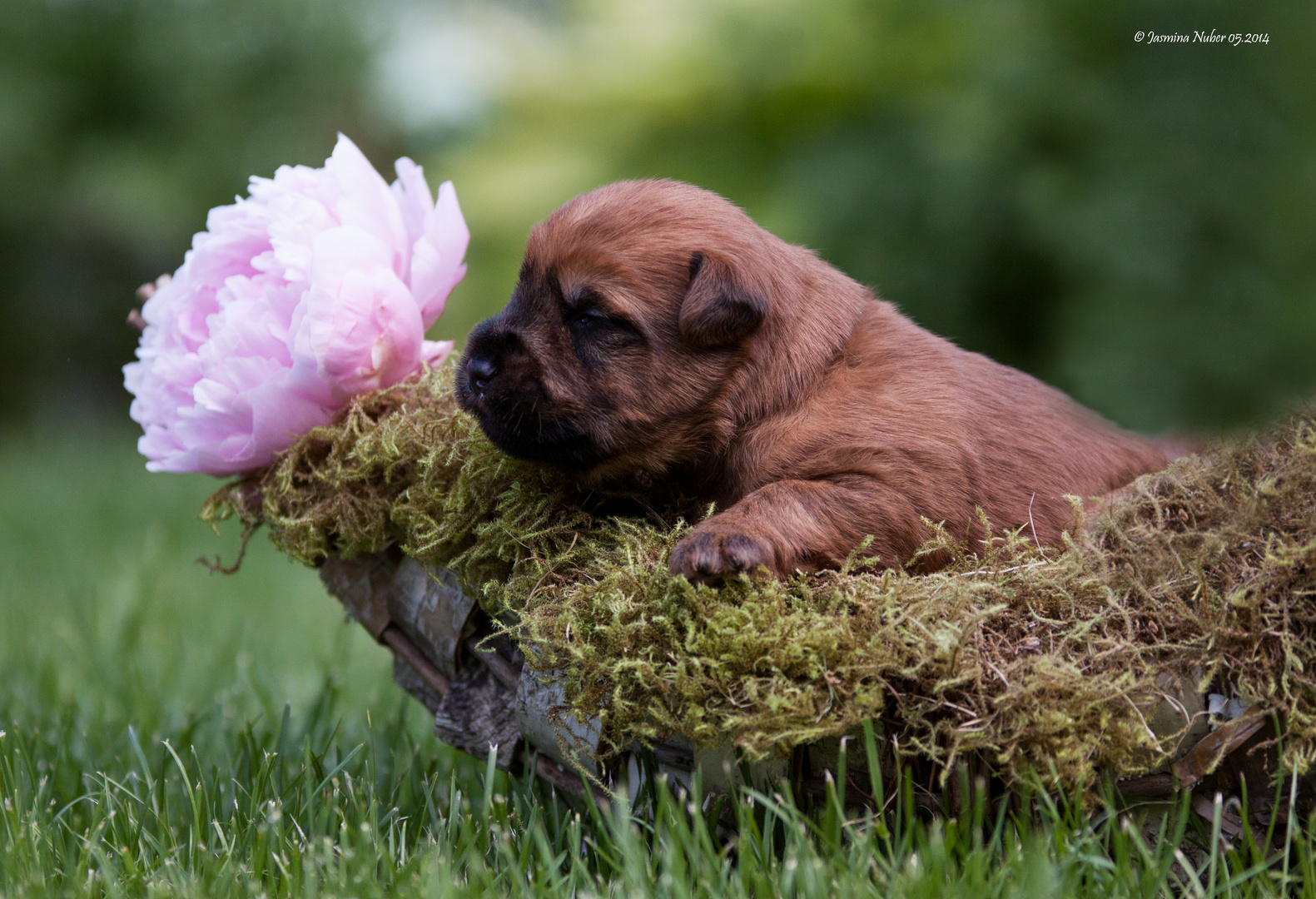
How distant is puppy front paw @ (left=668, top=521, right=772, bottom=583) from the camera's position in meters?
1.70

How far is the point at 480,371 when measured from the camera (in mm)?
1987

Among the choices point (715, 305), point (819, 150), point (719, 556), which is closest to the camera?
point (719, 556)

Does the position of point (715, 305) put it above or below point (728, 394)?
above

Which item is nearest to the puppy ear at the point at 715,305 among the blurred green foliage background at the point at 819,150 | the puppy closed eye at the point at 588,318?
the puppy closed eye at the point at 588,318

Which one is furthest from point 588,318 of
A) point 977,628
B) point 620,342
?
point 977,628

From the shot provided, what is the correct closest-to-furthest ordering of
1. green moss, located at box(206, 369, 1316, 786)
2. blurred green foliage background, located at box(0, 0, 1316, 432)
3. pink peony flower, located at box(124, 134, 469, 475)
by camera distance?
green moss, located at box(206, 369, 1316, 786) < pink peony flower, located at box(124, 134, 469, 475) < blurred green foliage background, located at box(0, 0, 1316, 432)

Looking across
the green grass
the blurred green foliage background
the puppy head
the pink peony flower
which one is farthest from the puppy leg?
the blurred green foliage background

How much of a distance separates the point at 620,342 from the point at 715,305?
0.18 metres

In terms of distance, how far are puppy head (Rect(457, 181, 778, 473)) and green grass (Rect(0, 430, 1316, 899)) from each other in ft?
1.94

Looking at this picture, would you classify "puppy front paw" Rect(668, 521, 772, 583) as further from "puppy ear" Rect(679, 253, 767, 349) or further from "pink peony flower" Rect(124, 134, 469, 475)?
"pink peony flower" Rect(124, 134, 469, 475)

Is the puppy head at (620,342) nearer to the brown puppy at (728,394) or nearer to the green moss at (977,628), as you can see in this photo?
the brown puppy at (728,394)

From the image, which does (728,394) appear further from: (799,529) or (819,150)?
(819,150)

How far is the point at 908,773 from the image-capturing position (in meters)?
1.71

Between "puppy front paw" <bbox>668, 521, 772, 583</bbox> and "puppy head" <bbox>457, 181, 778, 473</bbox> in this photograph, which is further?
"puppy head" <bbox>457, 181, 778, 473</bbox>
